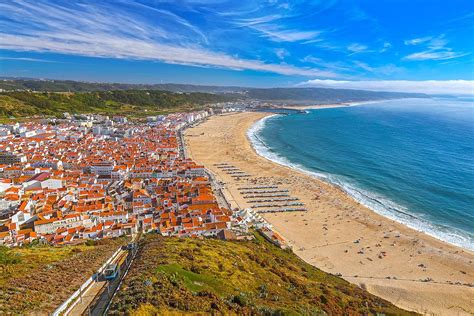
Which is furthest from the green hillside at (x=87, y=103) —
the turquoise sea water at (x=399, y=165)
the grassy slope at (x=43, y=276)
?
the grassy slope at (x=43, y=276)

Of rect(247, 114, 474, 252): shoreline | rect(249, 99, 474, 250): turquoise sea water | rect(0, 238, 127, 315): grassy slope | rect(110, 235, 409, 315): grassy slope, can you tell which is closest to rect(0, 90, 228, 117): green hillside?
rect(249, 99, 474, 250): turquoise sea water

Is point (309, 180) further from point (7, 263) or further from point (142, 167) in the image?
point (7, 263)

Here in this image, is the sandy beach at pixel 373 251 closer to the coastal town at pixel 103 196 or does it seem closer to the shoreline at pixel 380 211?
the shoreline at pixel 380 211

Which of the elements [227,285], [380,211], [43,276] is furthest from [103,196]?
[380,211]

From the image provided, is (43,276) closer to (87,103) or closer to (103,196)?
(103,196)

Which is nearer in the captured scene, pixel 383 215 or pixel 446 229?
pixel 446 229

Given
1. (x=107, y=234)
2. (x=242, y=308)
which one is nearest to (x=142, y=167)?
(x=107, y=234)

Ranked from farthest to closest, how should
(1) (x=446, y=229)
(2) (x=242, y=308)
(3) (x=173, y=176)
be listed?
(3) (x=173, y=176) < (1) (x=446, y=229) < (2) (x=242, y=308)
